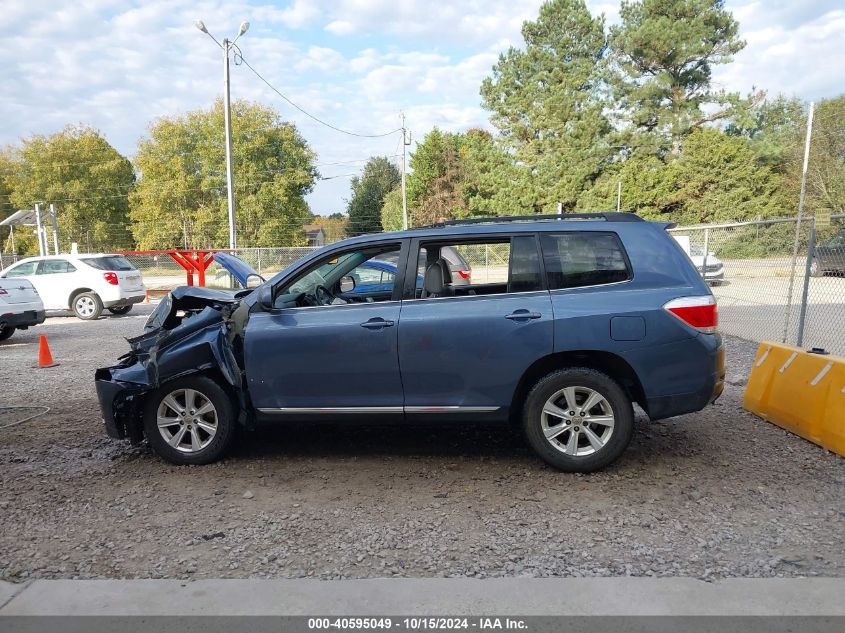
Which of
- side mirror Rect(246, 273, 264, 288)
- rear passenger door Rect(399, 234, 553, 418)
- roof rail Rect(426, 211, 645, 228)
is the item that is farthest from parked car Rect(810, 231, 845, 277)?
side mirror Rect(246, 273, 264, 288)

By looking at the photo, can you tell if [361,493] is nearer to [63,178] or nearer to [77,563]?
[77,563]

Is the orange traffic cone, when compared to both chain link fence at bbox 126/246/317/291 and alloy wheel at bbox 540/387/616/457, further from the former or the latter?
chain link fence at bbox 126/246/317/291

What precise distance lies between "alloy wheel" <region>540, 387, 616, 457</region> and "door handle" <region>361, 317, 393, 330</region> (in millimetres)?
1234

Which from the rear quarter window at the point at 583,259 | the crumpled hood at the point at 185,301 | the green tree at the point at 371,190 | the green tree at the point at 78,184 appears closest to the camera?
the rear quarter window at the point at 583,259

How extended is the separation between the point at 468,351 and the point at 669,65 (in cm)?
4030

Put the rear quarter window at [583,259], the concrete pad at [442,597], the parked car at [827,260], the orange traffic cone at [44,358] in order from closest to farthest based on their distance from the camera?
the concrete pad at [442,597] → the rear quarter window at [583,259] → the parked car at [827,260] → the orange traffic cone at [44,358]

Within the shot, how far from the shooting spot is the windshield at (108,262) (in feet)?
48.6

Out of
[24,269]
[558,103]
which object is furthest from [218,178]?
[24,269]

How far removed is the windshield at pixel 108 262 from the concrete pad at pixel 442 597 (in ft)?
44.3

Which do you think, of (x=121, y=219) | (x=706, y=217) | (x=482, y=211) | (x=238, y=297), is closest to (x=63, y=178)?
(x=121, y=219)

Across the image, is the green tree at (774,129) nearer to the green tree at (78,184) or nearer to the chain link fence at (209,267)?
the chain link fence at (209,267)

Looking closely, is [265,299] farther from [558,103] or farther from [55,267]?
[558,103]

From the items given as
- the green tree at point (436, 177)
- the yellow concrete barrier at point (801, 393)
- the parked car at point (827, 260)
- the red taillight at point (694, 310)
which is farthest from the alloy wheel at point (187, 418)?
the green tree at point (436, 177)

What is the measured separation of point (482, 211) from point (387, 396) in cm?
3906
